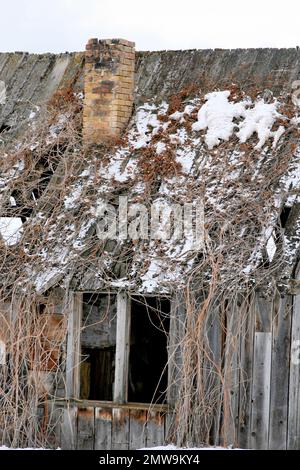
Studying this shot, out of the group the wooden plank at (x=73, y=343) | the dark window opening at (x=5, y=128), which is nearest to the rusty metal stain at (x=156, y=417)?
the wooden plank at (x=73, y=343)

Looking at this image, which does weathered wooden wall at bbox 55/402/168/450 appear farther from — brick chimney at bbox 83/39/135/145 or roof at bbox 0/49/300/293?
brick chimney at bbox 83/39/135/145

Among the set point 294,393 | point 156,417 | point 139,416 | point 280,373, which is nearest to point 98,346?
point 139,416

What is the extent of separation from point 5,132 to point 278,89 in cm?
388

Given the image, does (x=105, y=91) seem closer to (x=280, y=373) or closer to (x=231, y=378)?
(x=231, y=378)

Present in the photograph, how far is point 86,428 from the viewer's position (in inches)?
544

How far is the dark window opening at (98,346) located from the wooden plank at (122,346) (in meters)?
0.14

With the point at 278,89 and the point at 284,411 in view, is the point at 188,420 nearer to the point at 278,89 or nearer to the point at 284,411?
the point at 284,411

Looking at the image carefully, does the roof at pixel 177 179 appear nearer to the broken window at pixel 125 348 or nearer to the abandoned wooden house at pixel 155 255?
the abandoned wooden house at pixel 155 255

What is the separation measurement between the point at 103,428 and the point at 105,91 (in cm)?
457

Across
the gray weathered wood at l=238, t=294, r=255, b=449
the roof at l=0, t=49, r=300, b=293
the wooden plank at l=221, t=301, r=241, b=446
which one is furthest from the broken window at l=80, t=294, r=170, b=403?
the gray weathered wood at l=238, t=294, r=255, b=449

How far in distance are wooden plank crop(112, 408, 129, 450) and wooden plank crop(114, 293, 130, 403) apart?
0.14 m

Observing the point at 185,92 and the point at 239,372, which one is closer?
the point at 239,372

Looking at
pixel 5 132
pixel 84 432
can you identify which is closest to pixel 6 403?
pixel 84 432

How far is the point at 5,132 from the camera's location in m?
16.4
